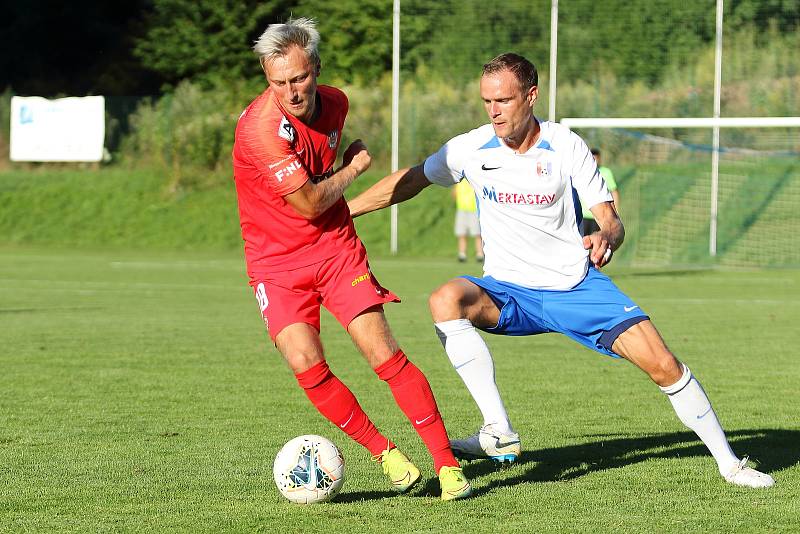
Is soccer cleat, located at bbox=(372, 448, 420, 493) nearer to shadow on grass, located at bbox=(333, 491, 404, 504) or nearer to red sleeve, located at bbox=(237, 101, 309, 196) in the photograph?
shadow on grass, located at bbox=(333, 491, 404, 504)

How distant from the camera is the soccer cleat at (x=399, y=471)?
18.1 feet

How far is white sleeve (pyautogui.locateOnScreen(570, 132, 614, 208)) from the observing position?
597 centimetres

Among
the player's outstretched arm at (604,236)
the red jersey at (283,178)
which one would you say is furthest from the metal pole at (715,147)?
the red jersey at (283,178)

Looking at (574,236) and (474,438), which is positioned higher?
(574,236)

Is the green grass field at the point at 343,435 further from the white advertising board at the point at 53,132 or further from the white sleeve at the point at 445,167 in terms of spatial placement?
the white advertising board at the point at 53,132

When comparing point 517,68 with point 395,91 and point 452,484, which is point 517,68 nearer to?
point 452,484

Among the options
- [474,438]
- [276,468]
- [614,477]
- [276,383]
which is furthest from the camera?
[276,383]

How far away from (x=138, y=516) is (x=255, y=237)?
132 cm

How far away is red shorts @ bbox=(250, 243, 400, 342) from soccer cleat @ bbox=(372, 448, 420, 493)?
0.59 meters

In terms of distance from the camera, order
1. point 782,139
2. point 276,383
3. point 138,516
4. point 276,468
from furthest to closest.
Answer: point 782,139 < point 276,383 < point 276,468 < point 138,516

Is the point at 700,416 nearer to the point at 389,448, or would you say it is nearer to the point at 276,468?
the point at 389,448

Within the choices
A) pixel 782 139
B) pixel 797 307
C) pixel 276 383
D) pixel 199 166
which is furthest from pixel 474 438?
pixel 199 166

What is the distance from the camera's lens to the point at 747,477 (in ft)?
19.0

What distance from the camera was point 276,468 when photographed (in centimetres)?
557
